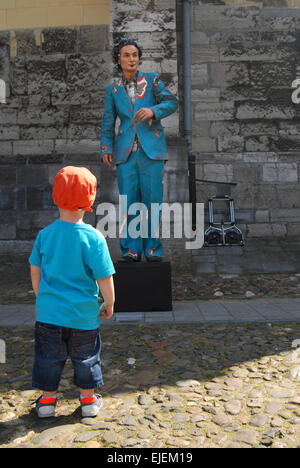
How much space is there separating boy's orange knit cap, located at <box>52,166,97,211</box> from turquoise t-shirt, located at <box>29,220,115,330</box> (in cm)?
10

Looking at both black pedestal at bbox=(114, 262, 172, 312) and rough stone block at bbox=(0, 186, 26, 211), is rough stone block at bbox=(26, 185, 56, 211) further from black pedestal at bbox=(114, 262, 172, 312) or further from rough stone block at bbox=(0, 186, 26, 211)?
black pedestal at bbox=(114, 262, 172, 312)

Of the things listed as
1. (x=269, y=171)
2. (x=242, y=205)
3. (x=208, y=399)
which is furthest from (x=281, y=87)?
(x=208, y=399)

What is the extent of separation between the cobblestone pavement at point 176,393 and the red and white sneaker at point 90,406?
34 millimetres

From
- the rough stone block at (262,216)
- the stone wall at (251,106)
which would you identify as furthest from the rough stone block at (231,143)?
the rough stone block at (262,216)

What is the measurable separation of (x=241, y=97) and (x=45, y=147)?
3.23 m

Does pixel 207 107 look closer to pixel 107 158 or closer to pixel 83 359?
pixel 107 158

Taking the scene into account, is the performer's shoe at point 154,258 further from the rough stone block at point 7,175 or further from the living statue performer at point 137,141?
the rough stone block at point 7,175

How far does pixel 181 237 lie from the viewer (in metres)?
5.14

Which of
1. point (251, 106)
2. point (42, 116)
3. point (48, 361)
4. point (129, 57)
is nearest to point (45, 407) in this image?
point (48, 361)

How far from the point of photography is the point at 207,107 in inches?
249

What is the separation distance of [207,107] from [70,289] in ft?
17.3

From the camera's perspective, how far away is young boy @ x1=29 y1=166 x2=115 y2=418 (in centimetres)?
172
